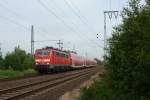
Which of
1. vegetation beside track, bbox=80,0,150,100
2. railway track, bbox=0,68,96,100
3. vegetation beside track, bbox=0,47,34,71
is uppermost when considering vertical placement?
vegetation beside track, bbox=0,47,34,71

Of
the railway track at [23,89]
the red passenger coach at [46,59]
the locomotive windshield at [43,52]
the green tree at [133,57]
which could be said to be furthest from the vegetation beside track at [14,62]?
the green tree at [133,57]

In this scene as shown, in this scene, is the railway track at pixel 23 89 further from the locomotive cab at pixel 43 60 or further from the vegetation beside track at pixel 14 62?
the vegetation beside track at pixel 14 62

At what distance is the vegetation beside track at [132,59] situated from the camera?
10664 mm

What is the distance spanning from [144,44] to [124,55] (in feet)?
4.85

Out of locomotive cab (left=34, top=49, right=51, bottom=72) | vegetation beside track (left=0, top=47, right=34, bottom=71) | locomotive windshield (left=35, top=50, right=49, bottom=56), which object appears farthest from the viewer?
vegetation beside track (left=0, top=47, right=34, bottom=71)

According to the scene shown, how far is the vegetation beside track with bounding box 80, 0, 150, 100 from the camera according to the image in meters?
10.7

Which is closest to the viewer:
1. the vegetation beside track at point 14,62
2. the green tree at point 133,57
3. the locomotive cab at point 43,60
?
the green tree at point 133,57

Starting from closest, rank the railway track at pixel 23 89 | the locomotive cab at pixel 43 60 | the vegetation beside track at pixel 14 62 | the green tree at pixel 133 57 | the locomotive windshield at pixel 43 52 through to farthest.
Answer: the green tree at pixel 133 57 → the railway track at pixel 23 89 → the locomotive cab at pixel 43 60 → the locomotive windshield at pixel 43 52 → the vegetation beside track at pixel 14 62

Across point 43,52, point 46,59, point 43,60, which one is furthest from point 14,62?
point 46,59

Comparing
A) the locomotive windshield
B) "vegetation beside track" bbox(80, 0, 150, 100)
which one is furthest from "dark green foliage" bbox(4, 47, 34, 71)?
"vegetation beside track" bbox(80, 0, 150, 100)

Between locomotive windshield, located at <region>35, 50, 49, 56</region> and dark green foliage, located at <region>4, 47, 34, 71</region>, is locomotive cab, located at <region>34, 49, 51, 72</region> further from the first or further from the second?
dark green foliage, located at <region>4, 47, 34, 71</region>

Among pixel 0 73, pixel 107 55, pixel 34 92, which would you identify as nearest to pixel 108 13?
pixel 0 73

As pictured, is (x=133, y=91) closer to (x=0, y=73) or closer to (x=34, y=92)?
(x=34, y=92)

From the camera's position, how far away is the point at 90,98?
16375 millimetres
